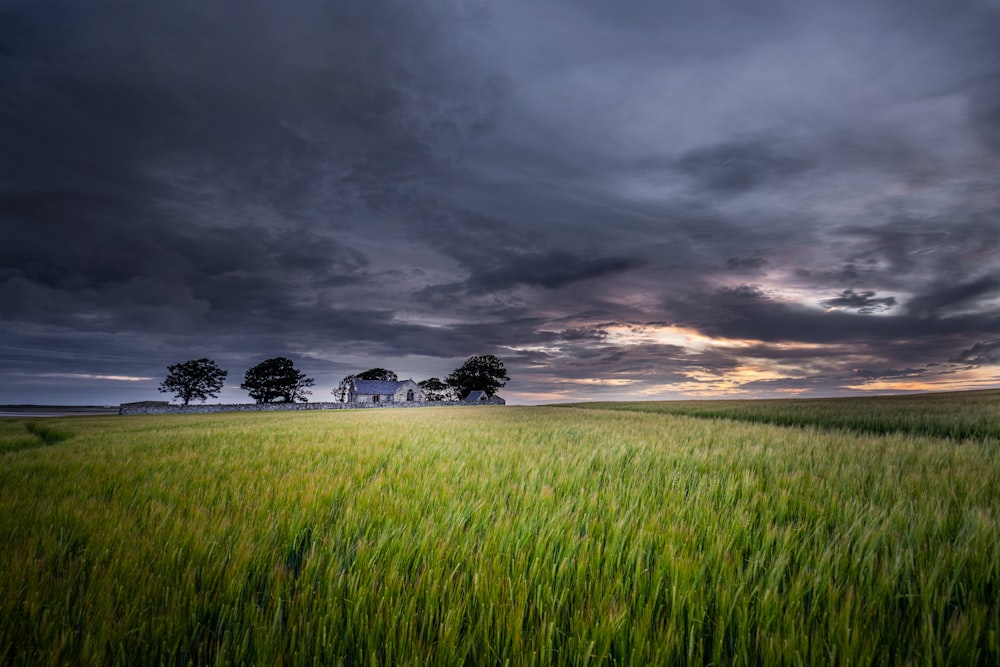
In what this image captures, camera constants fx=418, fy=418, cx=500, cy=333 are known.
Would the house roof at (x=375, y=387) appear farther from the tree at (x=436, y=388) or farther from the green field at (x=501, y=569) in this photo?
the green field at (x=501, y=569)

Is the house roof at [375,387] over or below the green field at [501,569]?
over

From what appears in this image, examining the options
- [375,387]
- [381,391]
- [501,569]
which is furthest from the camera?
[375,387]

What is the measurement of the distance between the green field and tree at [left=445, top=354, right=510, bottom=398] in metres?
92.2

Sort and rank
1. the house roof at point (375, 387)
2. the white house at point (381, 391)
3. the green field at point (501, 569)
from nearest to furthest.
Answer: the green field at point (501, 569) < the white house at point (381, 391) < the house roof at point (375, 387)

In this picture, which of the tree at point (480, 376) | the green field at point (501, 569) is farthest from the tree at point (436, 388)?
the green field at point (501, 569)

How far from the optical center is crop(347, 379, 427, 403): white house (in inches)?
3275

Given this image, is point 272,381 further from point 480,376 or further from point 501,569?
point 501,569

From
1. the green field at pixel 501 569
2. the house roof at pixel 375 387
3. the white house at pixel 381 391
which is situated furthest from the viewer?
the house roof at pixel 375 387

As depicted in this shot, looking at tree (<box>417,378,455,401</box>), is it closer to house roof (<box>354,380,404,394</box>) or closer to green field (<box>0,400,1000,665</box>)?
house roof (<box>354,380,404,394</box>)

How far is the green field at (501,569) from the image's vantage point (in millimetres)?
1739

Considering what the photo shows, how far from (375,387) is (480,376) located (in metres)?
24.7

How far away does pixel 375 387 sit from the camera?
8425cm

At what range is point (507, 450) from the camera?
7414 mm

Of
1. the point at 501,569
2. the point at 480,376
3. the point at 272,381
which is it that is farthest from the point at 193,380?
the point at 501,569
